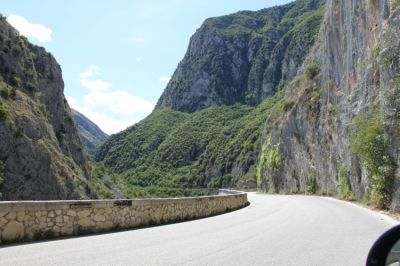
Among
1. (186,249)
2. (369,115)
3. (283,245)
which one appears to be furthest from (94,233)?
(369,115)

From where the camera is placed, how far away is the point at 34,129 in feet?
152

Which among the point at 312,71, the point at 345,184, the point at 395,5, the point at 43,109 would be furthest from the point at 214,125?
the point at 395,5

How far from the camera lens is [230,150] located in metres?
128

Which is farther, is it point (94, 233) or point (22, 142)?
point (22, 142)

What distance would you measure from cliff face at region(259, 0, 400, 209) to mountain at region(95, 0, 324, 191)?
137ft

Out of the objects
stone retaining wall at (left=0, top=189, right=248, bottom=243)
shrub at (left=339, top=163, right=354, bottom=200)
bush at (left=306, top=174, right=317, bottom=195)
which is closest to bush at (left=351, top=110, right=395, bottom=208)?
stone retaining wall at (left=0, top=189, right=248, bottom=243)

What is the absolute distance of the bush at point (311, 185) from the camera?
49.6m

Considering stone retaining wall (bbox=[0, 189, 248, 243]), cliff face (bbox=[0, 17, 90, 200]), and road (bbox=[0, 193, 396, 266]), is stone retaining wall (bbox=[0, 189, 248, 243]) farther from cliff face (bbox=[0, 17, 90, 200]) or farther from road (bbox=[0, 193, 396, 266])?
cliff face (bbox=[0, 17, 90, 200])

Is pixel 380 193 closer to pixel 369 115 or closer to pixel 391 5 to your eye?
→ pixel 369 115

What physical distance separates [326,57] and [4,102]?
3127 centimetres

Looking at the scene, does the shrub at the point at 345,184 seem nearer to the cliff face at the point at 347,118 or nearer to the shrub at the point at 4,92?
the cliff face at the point at 347,118

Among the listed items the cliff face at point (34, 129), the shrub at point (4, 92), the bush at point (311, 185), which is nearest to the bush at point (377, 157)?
the bush at point (311, 185)

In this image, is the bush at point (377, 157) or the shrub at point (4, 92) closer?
the bush at point (377, 157)

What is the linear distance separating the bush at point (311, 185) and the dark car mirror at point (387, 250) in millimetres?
47637
